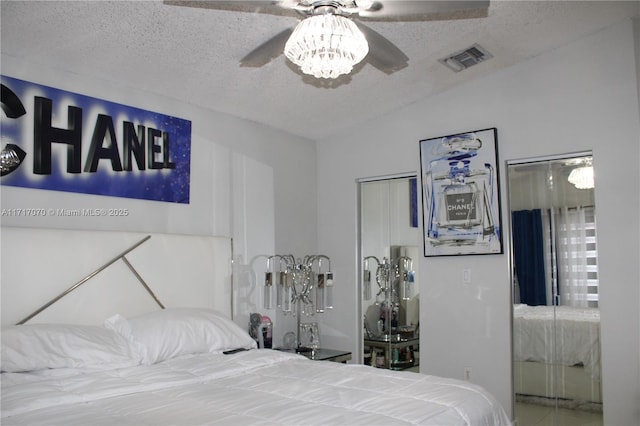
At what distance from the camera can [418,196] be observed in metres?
4.47

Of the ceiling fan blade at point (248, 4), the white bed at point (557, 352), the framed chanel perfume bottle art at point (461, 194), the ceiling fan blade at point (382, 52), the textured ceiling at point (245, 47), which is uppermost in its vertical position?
the textured ceiling at point (245, 47)

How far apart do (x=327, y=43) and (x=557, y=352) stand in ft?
9.37

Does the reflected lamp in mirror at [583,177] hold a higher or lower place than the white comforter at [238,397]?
higher

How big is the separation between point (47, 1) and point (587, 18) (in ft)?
10.4

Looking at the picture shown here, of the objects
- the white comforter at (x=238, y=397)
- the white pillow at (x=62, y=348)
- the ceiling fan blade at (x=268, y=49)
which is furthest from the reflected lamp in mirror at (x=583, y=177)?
the white pillow at (x=62, y=348)

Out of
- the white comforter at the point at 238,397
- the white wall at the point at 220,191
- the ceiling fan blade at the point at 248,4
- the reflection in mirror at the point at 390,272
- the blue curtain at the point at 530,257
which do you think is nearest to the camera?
the white comforter at the point at 238,397

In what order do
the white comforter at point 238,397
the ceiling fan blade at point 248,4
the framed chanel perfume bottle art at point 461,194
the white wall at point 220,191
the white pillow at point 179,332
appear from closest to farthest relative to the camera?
the white comforter at point 238,397 → the ceiling fan blade at point 248,4 → the white pillow at point 179,332 → the white wall at point 220,191 → the framed chanel perfume bottle art at point 461,194

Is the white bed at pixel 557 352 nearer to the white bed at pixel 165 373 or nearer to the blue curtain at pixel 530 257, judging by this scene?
Answer: the blue curtain at pixel 530 257

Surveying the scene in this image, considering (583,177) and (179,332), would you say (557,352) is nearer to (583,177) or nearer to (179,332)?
(583,177)

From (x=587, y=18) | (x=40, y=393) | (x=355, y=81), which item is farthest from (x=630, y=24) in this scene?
(x=40, y=393)

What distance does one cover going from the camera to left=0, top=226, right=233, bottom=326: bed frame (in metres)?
2.82

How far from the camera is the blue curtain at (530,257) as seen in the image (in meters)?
3.87

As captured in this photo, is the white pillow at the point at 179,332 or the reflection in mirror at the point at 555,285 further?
the reflection in mirror at the point at 555,285

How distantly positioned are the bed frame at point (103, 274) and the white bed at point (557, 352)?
7.20ft
